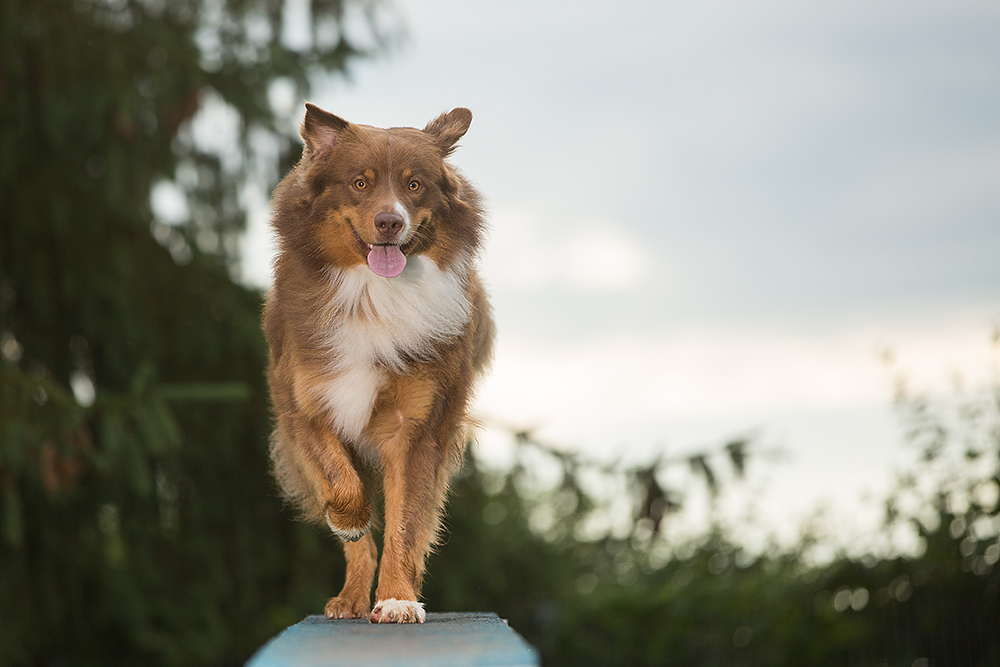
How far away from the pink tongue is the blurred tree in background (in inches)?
214

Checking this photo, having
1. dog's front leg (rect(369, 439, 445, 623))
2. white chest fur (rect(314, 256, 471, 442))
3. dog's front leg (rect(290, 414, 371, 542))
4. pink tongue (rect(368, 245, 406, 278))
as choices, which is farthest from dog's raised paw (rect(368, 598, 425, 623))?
pink tongue (rect(368, 245, 406, 278))

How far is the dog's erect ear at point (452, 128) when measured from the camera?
2.12 meters

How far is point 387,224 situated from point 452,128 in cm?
30

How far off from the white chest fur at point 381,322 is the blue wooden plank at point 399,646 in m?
0.51

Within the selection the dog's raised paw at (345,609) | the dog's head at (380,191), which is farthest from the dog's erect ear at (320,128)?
the dog's raised paw at (345,609)

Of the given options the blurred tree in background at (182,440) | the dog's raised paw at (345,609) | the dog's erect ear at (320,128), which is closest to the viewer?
the dog's erect ear at (320,128)

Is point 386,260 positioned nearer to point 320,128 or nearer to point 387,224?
point 387,224

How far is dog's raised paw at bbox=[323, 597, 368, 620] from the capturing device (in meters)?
2.51

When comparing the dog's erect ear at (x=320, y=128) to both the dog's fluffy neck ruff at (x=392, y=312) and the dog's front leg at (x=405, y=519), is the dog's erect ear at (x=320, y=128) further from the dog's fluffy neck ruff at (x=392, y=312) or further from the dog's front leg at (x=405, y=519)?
the dog's front leg at (x=405, y=519)

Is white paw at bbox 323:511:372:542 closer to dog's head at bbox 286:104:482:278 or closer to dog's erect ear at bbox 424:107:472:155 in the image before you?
dog's head at bbox 286:104:482:278

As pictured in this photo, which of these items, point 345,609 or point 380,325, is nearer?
point 380,325

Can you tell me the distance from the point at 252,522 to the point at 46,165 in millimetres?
4086

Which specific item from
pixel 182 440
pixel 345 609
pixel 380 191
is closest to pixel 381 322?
pixel 380 191

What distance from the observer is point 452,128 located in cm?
213
